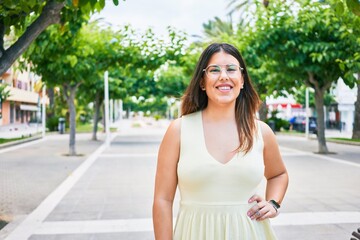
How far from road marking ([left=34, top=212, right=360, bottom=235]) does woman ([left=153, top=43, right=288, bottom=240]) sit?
13.7 feet

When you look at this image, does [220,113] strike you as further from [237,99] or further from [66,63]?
[66,63]

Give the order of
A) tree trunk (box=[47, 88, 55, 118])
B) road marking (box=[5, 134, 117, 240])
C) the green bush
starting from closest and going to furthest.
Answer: road marking (box=[5, 134, 117, 240]) < the green bush < tree trunk (box=[47, 88, 55, 118])

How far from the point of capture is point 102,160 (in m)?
15.7

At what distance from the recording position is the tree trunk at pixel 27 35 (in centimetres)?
657

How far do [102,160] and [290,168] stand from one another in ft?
19.8

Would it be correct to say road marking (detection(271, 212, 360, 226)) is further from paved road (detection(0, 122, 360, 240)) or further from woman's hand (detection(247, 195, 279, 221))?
woman's hand (detection(247, 195, 279, 221))

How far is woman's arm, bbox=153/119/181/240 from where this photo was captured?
2.14 metres

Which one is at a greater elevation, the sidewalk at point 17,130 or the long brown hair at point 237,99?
the long brown hair at point 237,99

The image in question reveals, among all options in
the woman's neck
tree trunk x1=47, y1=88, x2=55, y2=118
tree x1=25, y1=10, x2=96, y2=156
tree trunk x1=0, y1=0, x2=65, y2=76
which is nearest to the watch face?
the woman's neck

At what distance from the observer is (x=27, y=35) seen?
21.8ft

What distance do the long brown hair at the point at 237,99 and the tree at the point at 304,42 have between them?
13.6 m

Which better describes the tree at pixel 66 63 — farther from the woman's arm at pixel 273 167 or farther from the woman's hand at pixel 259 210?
the woman's hand at pixel 259 210

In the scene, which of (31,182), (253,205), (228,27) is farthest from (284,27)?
(228,27)

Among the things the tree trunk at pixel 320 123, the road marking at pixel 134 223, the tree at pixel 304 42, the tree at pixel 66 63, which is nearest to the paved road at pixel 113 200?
the road marking at pixel 134 223
